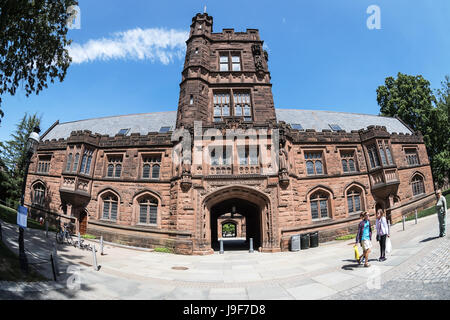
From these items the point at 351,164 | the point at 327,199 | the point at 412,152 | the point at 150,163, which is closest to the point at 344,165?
the point at 351,164

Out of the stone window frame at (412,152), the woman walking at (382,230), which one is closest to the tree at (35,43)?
the woman walking at (382,230)

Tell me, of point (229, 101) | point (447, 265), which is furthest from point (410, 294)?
point (229, 101)

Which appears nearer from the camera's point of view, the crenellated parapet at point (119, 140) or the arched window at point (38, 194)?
the crenellated parapet at point (119, 140)

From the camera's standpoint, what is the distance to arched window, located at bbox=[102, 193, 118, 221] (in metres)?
17.1

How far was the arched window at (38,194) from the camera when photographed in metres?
18.9

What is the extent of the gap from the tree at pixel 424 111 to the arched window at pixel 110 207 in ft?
109

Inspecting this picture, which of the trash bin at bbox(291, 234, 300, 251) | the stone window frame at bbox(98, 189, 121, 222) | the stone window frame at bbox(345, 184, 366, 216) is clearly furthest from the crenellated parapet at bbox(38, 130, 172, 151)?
the stone window frame at bbox(345, 184, 366, 216)

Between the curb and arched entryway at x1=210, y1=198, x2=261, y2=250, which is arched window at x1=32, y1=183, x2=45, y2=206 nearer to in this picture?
arched entryway at x1=210, y1=198, x2=261, y2=250

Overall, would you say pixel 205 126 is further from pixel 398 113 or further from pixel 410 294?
pixel 398 113

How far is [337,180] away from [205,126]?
496 inches

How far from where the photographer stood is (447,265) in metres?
5.58

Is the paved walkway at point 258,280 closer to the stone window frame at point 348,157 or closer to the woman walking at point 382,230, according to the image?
the woman walking at point 382,230

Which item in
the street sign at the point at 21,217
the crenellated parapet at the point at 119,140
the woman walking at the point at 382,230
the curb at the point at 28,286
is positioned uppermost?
the crenellated parapet at the point at 119,140

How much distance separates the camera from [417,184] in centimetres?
2022
